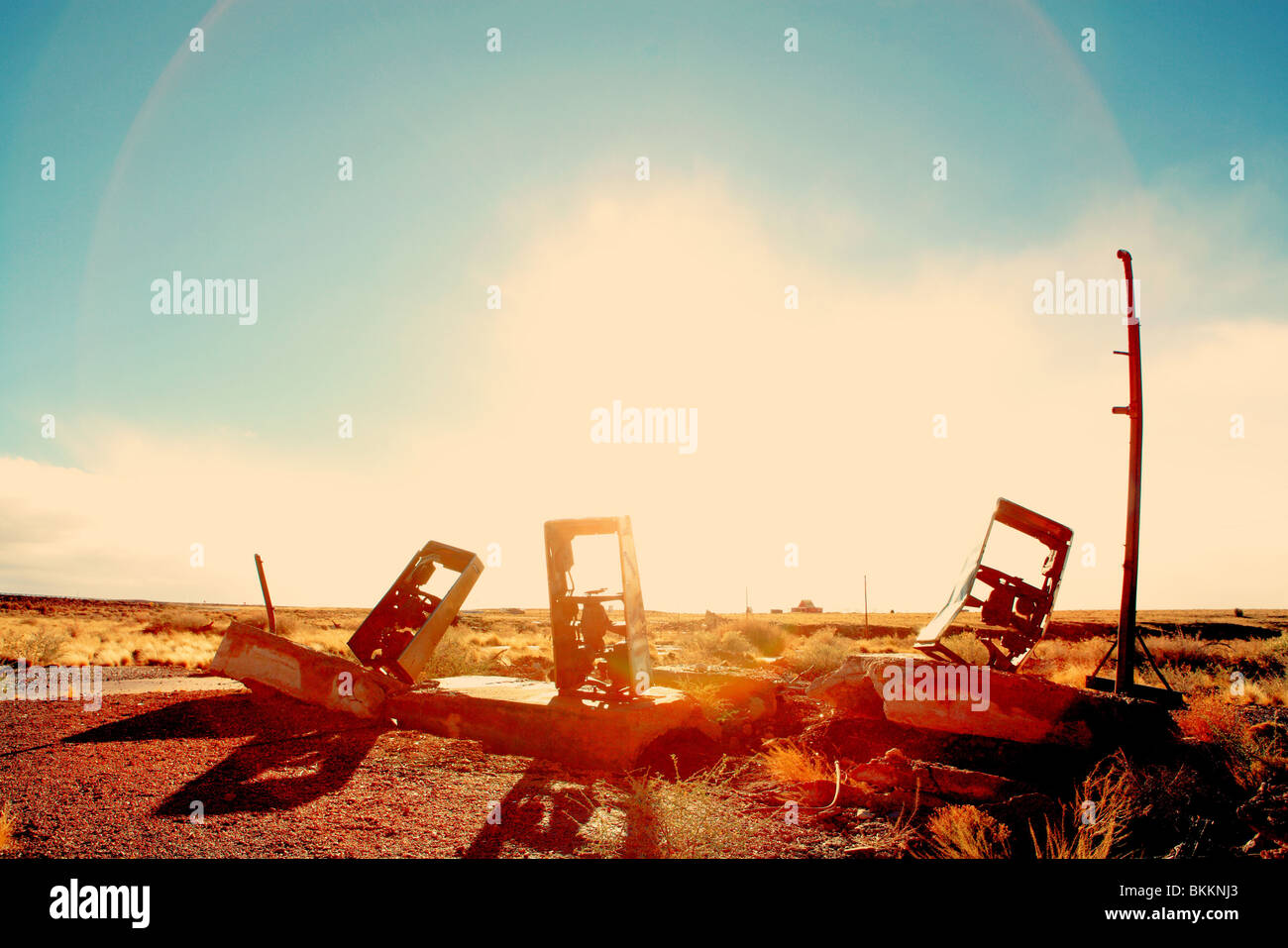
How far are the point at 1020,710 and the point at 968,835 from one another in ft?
7.47

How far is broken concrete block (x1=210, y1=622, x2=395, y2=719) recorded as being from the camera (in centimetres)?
954

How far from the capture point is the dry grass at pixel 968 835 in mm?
4961

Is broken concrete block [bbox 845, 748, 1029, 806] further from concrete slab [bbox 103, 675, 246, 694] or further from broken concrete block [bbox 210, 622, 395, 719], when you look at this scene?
concrete slab [bbox 103, 675, 246, 694]

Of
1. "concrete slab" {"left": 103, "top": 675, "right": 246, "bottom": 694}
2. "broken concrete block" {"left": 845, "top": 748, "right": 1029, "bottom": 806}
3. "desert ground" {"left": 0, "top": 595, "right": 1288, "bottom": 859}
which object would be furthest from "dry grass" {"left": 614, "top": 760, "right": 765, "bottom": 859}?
"concrete slab" {"left": 103, "top": 675, "right": 246, "bottom": 694}

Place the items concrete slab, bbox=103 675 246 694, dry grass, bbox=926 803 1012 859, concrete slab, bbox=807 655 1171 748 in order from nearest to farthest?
dry grass, bbox=926 803 1012 859 < concrete slab, bbox=807 655 1171 748 < concrete slab, bbox=103 675 246 694

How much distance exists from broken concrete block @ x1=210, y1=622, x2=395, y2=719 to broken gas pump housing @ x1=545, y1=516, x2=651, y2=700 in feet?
10.1

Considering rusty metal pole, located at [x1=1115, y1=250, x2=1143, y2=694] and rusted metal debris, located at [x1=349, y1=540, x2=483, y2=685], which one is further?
rusted metal debris, located at [x1=349, y1=540, x2=483, y2=685]

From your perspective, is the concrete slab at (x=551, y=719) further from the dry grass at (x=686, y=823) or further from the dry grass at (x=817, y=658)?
the dry grass at (x=817, y=658)

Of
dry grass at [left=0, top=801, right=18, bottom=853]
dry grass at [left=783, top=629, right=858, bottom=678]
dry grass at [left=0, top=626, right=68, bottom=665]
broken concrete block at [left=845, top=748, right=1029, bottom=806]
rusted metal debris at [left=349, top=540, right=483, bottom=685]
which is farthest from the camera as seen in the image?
dry grass at [left=783, top=629, right=858, bottom=678]

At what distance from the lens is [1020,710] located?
22.2 ft

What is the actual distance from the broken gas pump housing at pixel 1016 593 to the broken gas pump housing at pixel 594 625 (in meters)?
3.75
